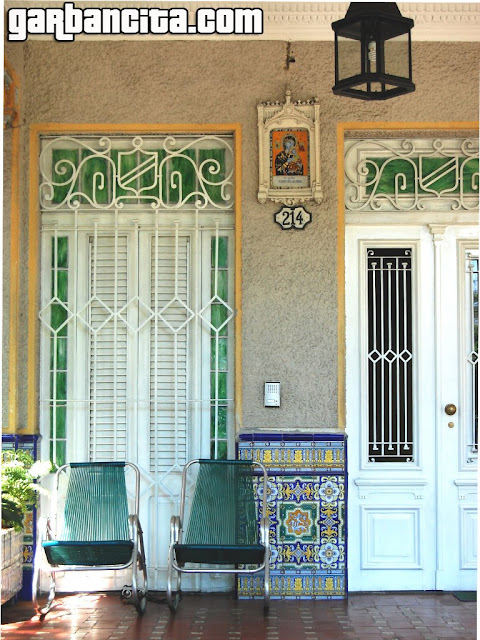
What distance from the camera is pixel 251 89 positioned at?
5.55 metres

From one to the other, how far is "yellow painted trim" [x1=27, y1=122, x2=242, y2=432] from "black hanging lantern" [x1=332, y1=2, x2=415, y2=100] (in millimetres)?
2016

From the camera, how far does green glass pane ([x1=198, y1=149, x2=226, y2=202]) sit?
569cm

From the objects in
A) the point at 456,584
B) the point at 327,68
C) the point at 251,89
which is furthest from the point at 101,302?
the point at 456,584

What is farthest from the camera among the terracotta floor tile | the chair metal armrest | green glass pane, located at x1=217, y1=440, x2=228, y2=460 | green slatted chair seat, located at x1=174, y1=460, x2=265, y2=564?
green glass pane, located at x1=217, y1=440, x2=228, y2=460

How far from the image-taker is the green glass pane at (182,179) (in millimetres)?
5688

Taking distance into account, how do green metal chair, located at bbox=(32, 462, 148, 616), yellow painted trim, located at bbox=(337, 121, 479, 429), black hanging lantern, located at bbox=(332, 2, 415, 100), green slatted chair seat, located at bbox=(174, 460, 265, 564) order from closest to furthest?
black hanging lantern, located at bbox=(332, 2, 415, 100) → green metal chair, located at bbox=(32, 462, 148, 616) → green slatted chair seat, located at bbox=(174, 460, 265, 564) → yellow painted trim, located at bbox=(337, 121, 479, 429)

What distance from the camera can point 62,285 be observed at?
224 inches

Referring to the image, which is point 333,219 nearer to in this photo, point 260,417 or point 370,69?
point 260,417

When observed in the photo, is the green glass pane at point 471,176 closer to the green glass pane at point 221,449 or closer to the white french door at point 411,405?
the white french door at point 411,405

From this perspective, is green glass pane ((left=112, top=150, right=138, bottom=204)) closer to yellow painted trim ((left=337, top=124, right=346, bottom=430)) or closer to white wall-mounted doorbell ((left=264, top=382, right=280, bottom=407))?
yellow painted trim ((left=337, top=124, right=346, bottom=430))

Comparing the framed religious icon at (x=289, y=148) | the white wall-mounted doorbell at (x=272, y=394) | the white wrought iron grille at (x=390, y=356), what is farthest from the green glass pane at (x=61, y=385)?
the white wrought iron grille at (x=390, y=356)

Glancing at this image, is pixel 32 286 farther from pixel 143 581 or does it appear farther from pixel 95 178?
pixel 143 581

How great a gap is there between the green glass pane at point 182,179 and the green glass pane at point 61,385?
1.34 meters

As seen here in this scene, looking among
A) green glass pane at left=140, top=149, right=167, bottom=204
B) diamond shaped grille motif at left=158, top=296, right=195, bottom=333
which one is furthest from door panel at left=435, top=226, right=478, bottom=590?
green glass pane at left=140, top=149, right=167, bottom=204
